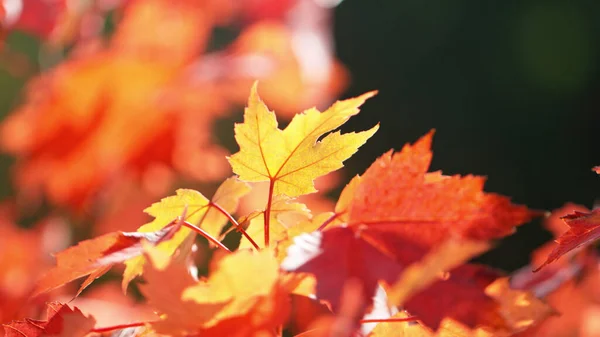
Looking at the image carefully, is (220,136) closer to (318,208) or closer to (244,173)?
(318,208)

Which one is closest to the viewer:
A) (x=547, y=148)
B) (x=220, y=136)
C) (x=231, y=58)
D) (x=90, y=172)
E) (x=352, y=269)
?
(x=352, y=269)

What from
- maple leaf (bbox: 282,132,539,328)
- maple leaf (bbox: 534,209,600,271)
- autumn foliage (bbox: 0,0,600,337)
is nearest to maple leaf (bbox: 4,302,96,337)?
autumn foliage (bbox: 0,0,600,337)

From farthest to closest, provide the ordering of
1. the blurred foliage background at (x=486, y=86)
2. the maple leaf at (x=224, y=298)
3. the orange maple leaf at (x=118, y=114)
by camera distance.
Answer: the blurred foliage background at (x=486, y=86)
the orange maple leaf at (x=118, y=114)
the maple leaf at (x=224, y=298)

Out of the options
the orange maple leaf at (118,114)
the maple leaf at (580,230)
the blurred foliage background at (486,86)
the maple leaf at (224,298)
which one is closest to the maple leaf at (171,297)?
the maple leaf at (224,298)

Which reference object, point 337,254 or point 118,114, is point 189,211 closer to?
point 337,254

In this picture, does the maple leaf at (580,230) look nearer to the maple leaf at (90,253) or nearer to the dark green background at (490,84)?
the maple leaf at (90,253)

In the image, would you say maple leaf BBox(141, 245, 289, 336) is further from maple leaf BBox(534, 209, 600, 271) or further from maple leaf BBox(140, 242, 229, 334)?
maple leaf BBox(534, 209, 600, 271)

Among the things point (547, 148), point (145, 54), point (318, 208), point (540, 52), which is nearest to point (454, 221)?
point (145, 54)
